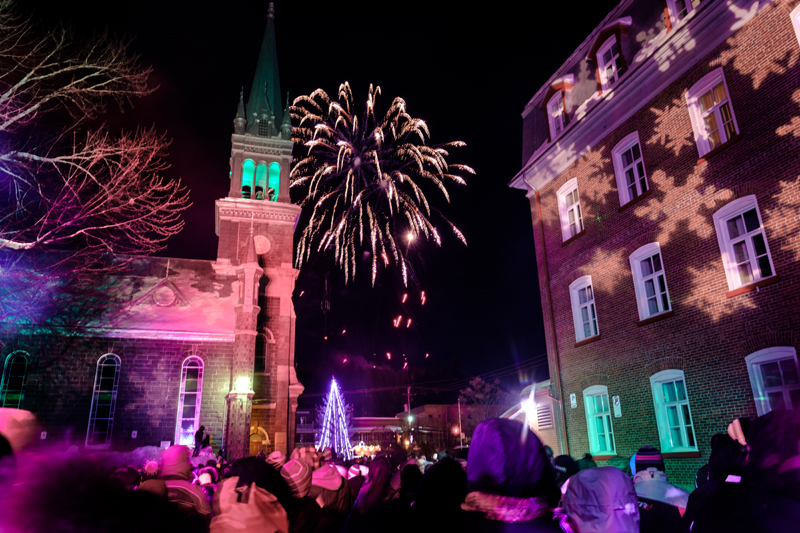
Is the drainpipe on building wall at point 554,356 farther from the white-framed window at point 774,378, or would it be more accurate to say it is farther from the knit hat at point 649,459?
the knit hat at point 649,459

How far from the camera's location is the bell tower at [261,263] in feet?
81.4

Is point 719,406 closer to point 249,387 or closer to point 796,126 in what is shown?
point 796,126

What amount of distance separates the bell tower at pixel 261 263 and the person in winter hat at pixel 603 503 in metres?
22.1

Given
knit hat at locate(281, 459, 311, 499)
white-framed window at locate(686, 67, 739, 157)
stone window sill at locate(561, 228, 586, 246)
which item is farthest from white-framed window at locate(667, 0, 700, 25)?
knit hat at locate(281, 459, 311, 499)

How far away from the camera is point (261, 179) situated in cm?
3062

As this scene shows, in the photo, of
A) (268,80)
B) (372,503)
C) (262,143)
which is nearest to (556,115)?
(372,503)

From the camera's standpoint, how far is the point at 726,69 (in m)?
11.9

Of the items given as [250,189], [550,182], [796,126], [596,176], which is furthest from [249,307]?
[796,126]

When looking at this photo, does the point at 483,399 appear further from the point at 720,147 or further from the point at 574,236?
the point at 720,147

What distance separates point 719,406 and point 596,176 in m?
7.64

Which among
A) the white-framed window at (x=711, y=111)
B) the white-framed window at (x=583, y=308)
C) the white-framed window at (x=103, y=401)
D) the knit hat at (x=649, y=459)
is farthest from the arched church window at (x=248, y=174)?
the knit hat at (x=649, y=459)

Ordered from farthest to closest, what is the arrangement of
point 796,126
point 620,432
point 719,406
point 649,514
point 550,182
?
point 550,182
point 620,432
point 719,406
point 796,126
point 649,514

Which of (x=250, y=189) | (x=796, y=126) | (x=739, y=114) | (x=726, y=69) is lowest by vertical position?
(x=796, y=126)

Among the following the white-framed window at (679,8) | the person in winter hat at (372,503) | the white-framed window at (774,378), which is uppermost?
the white-framed window at (679,8)
